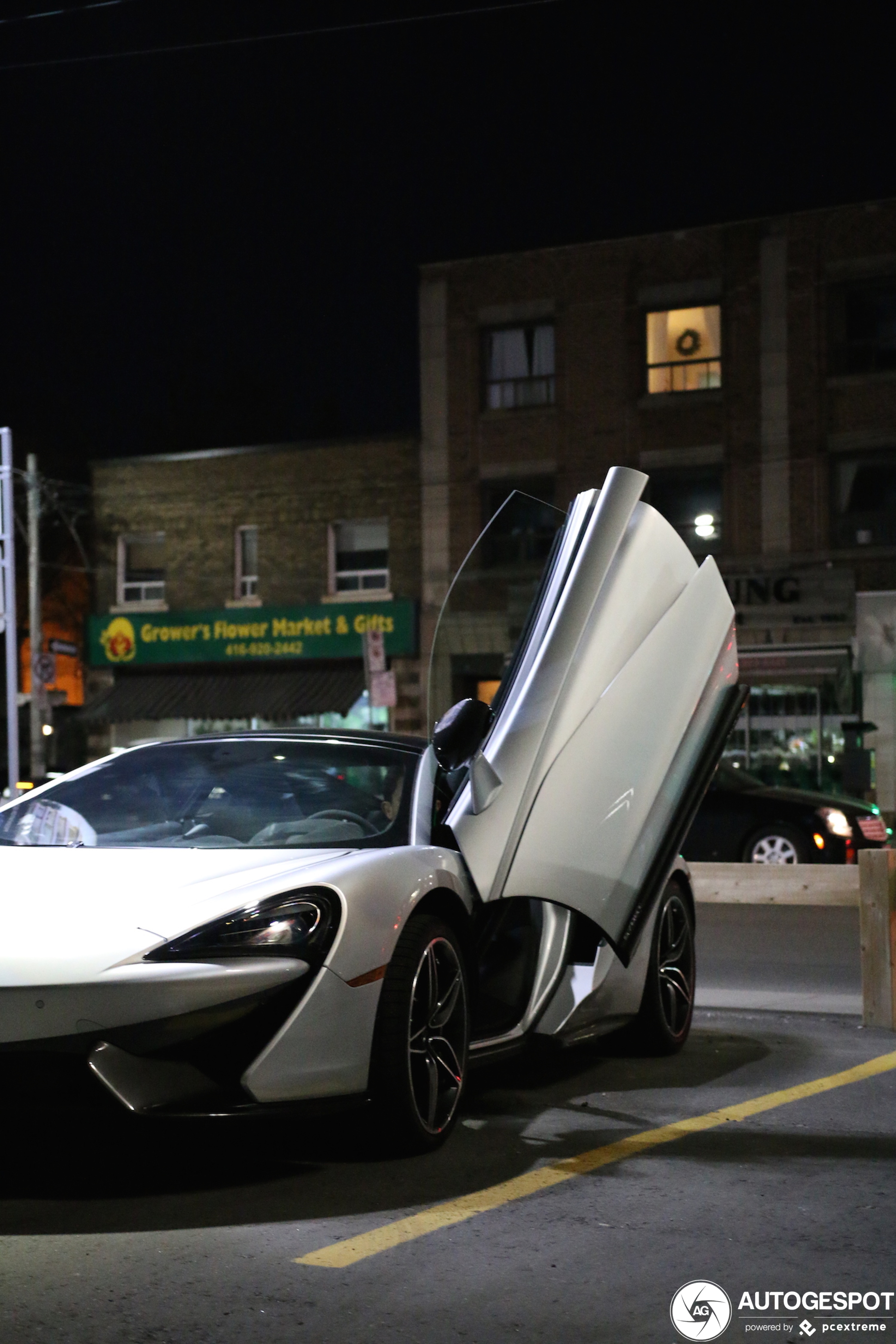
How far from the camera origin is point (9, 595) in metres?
17.2

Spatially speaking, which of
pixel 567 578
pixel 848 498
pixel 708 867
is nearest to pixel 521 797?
pixel 567 578

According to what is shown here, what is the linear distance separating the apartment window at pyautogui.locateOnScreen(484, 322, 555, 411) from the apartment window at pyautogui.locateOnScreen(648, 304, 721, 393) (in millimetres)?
1772

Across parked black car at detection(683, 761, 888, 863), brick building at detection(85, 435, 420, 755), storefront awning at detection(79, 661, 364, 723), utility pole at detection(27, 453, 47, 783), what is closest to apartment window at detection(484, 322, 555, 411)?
brick building at detection(85, 435, 420, 755)

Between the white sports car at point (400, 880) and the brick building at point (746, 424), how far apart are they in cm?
1833

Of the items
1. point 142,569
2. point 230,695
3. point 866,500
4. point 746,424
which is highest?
point 746,424

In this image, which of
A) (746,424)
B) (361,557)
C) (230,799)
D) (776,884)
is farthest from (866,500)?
(230,799)

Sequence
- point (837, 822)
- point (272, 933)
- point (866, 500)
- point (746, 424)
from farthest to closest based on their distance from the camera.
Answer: point (746, 424), point (866, 500), point (837, 822), point (272, 933)

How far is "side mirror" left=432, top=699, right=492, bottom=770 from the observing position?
525cm

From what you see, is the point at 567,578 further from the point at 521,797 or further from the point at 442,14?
the point at 442,14

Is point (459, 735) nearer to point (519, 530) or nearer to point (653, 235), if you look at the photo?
Answer: point (519, 530)

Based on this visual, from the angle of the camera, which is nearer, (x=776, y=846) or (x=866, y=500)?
(x=776, y=846)

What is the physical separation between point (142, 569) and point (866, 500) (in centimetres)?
1340

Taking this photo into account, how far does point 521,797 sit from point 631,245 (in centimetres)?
2307

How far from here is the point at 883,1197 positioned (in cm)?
425
